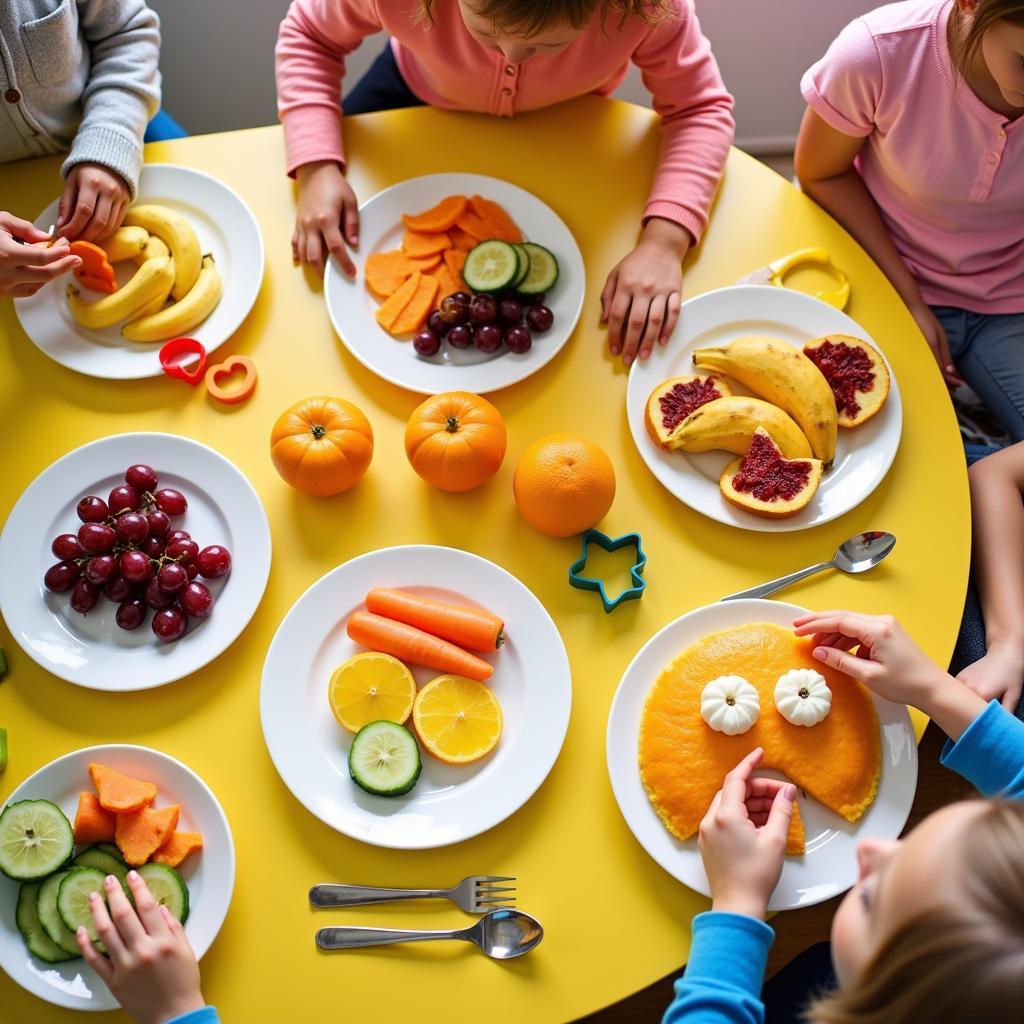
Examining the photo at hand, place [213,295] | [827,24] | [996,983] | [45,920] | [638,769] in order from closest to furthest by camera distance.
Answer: [996,983], [45,920], [638,769], [213,295], [827,24]

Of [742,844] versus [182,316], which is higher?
[182,316]

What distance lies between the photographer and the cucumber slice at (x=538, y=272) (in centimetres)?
155

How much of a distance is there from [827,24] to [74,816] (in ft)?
8.64

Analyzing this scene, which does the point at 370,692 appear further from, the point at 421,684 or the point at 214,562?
the point at 214,562

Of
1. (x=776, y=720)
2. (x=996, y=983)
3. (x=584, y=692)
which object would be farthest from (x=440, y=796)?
(x=996, y=983)

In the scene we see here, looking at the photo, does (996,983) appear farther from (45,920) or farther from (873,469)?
(45,920)

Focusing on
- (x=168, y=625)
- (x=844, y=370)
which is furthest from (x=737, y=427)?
(x=168, y=625)

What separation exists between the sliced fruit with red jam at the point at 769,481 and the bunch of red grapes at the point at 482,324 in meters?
0.40

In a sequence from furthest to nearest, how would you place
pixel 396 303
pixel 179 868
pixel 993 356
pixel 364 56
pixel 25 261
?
pixel 364 56 < pixel 993 356 < pixel 396 303 < pixel 25 261 < pixel 179 868

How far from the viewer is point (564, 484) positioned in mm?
1326

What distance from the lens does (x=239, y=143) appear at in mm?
1716

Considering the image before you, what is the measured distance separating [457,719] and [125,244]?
0.98 metres

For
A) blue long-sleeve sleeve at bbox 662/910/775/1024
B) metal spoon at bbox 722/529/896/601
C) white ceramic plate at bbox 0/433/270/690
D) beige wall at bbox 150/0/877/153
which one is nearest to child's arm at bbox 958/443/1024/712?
metal spoon at bbox 722/529/896/601

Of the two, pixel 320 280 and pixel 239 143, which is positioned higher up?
pixel 239 143
